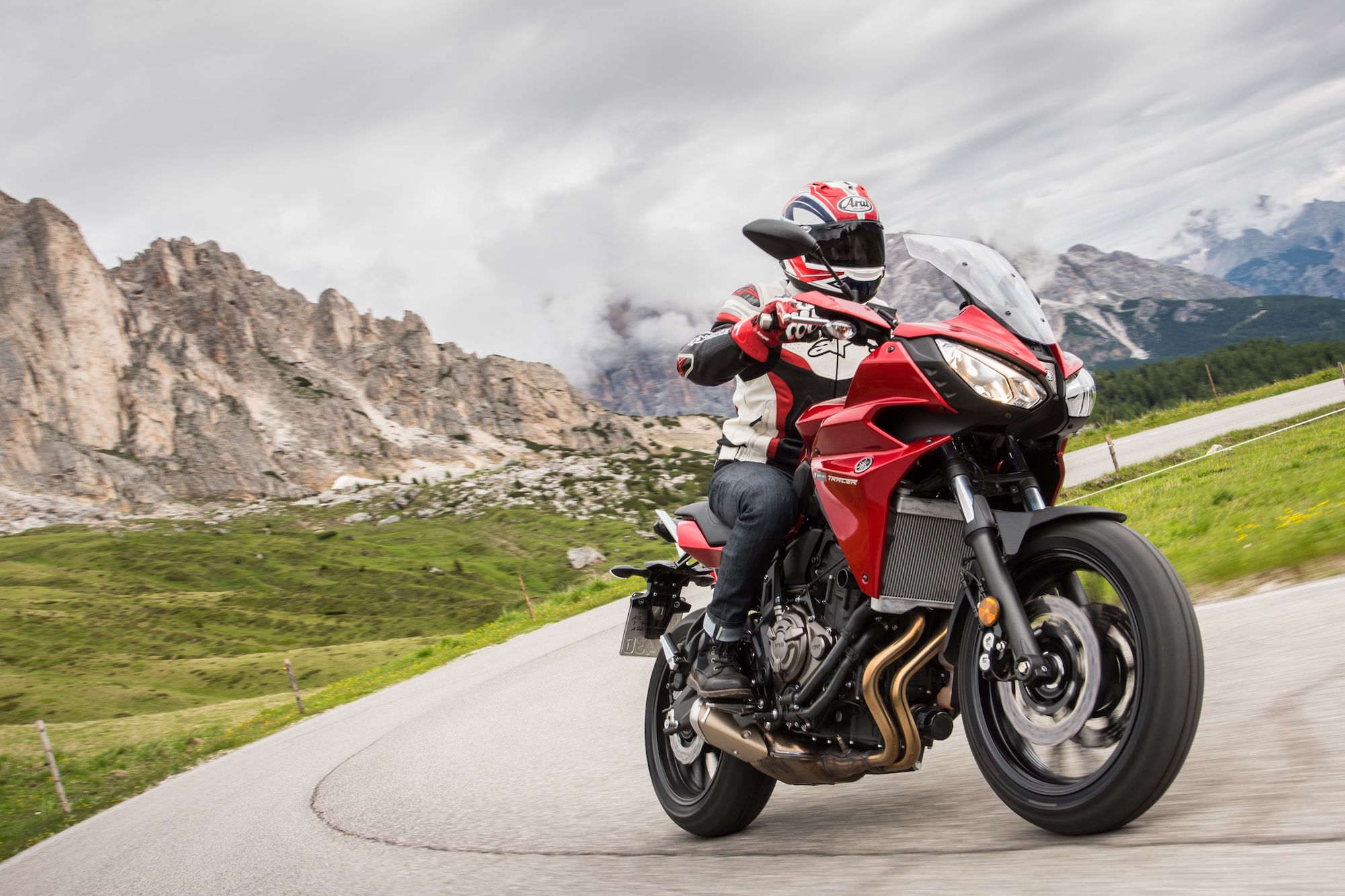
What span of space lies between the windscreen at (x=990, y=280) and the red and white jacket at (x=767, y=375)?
24.0 inches

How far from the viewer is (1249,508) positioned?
1024 cm

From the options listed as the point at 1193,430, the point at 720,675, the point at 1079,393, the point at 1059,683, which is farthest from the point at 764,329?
the point at 1193,430

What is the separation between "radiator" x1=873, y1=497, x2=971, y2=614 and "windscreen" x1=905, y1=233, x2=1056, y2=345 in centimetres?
65

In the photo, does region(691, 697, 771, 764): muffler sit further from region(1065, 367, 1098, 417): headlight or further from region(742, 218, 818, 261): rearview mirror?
region(742, 218, 818, 261): rearview mirror

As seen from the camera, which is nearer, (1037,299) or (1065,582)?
(1065,582)

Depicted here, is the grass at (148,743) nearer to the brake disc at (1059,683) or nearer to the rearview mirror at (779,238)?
the rearview mirror at (779,238)

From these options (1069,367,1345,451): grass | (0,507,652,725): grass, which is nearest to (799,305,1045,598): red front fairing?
(1069,367,1345,451): grass

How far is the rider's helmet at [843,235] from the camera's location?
13.8 ft

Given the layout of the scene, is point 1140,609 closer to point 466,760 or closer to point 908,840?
point 908,840

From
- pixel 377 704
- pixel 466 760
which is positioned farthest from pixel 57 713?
pixel 466 760

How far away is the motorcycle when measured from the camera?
2.75 metres

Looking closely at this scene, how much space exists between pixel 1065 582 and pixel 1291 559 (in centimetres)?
563

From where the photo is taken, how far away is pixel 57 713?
4862 cm

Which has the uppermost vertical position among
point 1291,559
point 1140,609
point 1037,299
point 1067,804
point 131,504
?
point 131,504
